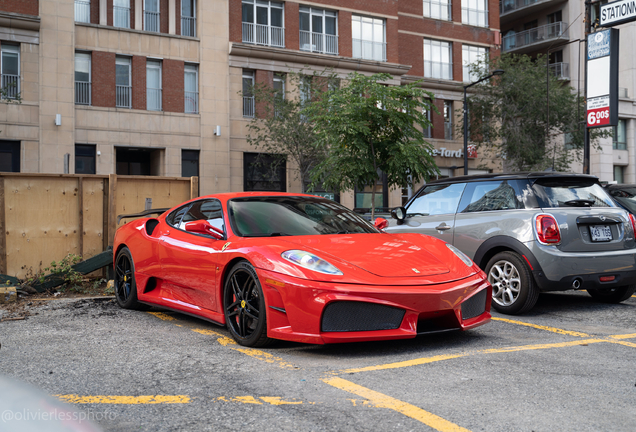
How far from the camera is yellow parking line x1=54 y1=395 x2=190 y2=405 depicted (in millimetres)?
3387

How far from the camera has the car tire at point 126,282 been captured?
21.9ft

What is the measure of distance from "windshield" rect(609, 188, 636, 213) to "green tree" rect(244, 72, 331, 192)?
1809 centimetres

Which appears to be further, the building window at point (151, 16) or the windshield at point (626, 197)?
the building window at point (151, 16)

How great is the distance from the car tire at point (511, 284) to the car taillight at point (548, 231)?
1.09 ft

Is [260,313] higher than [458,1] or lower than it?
lower

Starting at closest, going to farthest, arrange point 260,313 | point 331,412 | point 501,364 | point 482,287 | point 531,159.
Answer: point 331,412
point 501,364
point 260,313
point 482,287
point 531,159

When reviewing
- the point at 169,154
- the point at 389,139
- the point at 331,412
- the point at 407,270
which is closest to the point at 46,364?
the point at 331,412

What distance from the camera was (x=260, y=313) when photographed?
15.3 feet

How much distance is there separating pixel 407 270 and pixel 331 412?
5.77ft

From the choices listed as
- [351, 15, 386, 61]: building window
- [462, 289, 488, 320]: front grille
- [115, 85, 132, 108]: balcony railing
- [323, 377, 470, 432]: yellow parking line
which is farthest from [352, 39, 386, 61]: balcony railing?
[323, 377, 470, 432]: yellow parking line

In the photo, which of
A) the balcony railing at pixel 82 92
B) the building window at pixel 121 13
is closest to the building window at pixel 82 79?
the balcony railing at pixel 82 92

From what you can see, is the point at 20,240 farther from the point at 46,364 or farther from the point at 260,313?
the point at 260,313

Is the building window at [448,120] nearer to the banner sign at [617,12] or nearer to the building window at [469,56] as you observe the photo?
the building window at [469,56]

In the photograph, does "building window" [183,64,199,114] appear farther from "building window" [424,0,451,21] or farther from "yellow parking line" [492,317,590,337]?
"yellow parking line" [492,317,590,337]
